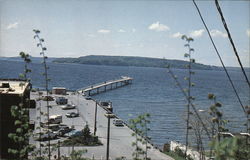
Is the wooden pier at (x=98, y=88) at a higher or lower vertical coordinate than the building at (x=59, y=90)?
lower

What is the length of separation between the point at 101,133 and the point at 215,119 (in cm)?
2361

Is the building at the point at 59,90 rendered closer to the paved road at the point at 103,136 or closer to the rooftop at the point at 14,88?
the paved road at the point at 103,136

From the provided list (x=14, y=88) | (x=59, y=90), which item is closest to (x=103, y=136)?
(x=14, y=88)

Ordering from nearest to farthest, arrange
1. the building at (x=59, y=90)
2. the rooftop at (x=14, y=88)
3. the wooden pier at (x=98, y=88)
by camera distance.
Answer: the rooftop at (x=14, y=88), the building at (x=59, y=90), the wooden pier at (x=98, y=88)

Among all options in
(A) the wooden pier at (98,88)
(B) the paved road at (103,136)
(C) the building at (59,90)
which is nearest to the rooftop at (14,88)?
(B) the paved road at (103,136)

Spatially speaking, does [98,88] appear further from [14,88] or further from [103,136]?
[14,88]

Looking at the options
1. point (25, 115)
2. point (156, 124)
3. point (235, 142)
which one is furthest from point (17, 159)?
point (156, 124)

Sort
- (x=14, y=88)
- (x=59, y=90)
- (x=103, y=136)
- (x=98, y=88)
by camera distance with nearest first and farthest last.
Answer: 1. (x=14, y=88)
2. (x=103, y=136)
3. (x=59, y=90)
4. (x=98, y=88)

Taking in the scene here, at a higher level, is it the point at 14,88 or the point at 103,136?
the point at 14,88

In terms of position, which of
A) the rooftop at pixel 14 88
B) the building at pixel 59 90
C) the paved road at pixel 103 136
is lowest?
the paved road at pixel 103 136

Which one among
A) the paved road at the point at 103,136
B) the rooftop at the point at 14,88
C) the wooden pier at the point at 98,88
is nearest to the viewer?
the rooftop at the point at 14,88

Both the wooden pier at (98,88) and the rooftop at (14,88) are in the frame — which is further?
the wooden pier at (98,88)

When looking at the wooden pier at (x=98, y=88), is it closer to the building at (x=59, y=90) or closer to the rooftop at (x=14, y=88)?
the building at (x=59, y=90)

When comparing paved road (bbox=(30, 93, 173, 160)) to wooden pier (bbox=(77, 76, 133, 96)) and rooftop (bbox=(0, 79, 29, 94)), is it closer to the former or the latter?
rooftop (bbox=(0, 79, 29, 94))
